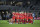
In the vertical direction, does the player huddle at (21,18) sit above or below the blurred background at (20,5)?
below

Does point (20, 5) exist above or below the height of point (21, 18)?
above

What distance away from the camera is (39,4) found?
3.75 meters

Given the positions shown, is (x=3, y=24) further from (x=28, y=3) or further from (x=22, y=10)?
(x=28, y=3)

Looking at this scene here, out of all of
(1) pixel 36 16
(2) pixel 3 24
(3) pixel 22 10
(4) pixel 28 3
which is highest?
(4) pixel 28 3

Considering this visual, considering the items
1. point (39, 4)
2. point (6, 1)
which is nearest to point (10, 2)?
point (6, 1)

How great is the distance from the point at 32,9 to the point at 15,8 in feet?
2.13

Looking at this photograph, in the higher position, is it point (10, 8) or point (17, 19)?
point (10, 8)

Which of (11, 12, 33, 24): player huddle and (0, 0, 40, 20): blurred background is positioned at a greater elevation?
(0, 0, 40, 20): blurred background

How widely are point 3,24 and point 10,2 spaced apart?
883 millimetres

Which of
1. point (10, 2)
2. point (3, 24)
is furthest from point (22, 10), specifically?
point (3, 24)

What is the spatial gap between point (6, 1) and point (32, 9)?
3.40 feet

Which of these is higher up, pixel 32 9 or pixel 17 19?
pixel 32 9

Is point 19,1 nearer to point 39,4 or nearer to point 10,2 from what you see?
point 10,2

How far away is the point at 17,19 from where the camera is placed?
3775 millimetres
